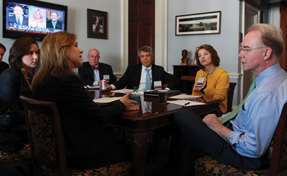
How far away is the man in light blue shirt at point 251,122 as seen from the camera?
1.25 m

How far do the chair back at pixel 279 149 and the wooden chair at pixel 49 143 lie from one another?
0.80m

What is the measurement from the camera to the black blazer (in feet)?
6.06

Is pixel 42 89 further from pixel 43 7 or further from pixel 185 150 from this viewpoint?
pixel 43 7

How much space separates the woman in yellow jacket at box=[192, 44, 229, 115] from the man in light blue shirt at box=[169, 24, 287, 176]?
1.13 meters

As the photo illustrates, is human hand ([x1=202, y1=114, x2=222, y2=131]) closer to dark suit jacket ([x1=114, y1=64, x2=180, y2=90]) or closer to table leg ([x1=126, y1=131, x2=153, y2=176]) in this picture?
table leg ([x1=126, y1=131, x2=153, y2=176])

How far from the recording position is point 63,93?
130cm

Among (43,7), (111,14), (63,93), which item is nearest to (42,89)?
(63,93)

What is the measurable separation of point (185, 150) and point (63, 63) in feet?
3.11

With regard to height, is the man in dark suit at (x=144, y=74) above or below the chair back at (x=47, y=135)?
above

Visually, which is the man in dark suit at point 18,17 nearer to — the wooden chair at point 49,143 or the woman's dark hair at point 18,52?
the woman's dark hair at point 18,52

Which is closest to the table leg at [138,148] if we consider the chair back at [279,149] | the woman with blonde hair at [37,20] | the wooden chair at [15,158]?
the chair back at [279,149]

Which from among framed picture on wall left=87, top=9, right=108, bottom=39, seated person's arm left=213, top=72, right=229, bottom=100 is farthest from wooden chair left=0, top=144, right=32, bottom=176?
framed picture on wall left=87, top=9, right=108, bottom=39

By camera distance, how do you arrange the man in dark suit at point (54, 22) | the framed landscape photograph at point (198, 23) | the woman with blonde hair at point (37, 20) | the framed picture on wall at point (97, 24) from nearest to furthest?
the woman with blonde hair at point (37, 20), the man in dark suit at point (54, 22), the framed picture on wall at point (97, 24), the framed landscape photograph at point (198, 23)

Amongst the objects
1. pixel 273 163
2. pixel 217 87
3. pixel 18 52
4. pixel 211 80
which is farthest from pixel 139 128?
pixel 211 80
